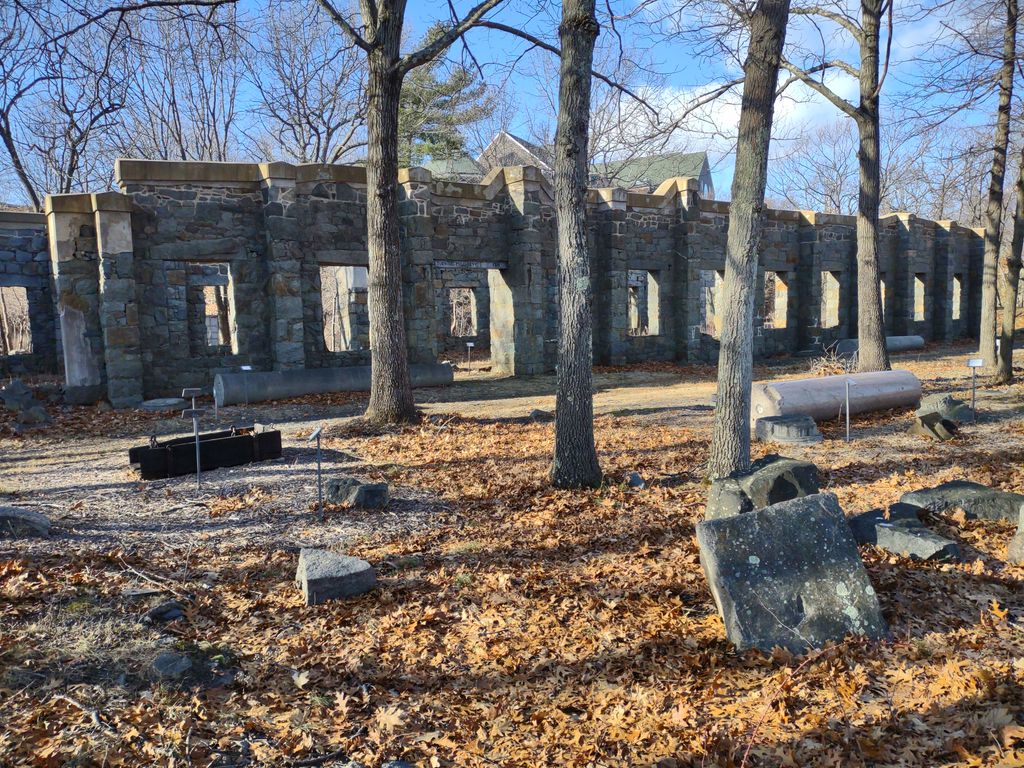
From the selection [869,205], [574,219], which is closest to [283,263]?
[574,219]

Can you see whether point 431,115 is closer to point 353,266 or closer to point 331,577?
point 353,266

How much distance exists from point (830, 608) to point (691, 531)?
5.87 feet

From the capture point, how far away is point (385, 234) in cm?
966

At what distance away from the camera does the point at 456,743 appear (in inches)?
120

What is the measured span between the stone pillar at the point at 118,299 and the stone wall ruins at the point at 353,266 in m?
0.02

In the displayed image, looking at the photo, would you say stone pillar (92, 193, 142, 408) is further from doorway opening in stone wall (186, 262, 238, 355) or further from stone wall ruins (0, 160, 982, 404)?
doorway opening in stone wall (186, 262, 238, 355)

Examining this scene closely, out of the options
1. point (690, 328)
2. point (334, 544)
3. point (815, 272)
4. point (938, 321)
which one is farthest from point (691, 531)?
point (938, 321)

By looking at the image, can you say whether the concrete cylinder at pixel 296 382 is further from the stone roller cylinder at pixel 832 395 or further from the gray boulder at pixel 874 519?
the gray boulder at pixel 874 519

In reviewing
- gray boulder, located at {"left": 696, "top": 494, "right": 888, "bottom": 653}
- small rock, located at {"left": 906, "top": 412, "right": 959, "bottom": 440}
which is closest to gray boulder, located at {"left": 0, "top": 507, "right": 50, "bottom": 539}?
gray boulder, located at {"left": 696, "top": 494, "right": 888, "bottom": 653}

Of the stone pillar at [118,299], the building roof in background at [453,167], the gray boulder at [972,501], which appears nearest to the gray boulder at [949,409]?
the gray boulder at [972,501]

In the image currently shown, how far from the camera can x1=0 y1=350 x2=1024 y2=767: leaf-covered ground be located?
9.84ft

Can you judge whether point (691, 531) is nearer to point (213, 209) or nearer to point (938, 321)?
point (213, 209)

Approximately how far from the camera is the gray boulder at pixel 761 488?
17.4 feet

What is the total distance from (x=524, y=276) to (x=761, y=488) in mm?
11602
